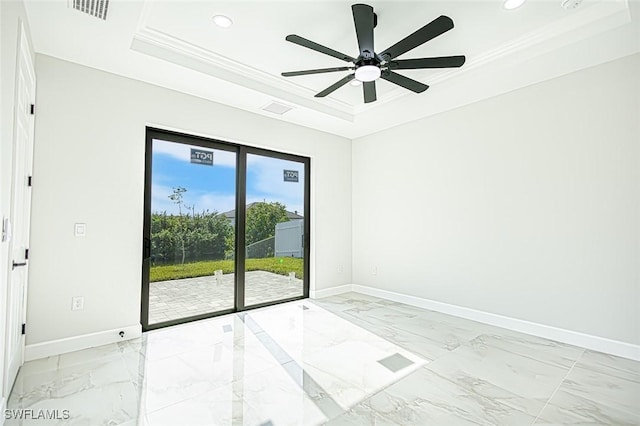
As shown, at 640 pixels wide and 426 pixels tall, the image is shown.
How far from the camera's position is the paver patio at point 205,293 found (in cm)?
389

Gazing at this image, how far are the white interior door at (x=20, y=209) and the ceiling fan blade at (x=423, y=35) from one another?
2.75 meters

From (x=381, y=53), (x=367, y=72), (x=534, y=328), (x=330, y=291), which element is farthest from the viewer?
(x=330, y=291)

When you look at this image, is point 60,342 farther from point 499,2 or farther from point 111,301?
point 499,2

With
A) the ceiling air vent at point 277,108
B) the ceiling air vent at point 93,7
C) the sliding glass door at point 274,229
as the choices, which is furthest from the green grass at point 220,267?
the ceiling air vent at point 93,7

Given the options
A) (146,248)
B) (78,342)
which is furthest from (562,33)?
(78,342)

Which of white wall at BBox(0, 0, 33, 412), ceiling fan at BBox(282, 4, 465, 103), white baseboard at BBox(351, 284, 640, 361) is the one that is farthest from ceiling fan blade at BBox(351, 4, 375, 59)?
white baseboard at BBox(351, 284, 640, 361)

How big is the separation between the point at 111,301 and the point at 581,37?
204 inches

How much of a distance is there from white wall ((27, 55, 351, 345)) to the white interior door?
140mm

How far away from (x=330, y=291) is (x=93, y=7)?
4.63m

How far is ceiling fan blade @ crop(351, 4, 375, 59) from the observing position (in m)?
2.29

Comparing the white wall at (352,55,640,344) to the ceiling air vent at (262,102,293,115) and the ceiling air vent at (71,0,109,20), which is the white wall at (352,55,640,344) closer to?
the ceiling air vent at (262,102,293,115)

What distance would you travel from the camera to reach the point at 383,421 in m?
2.09

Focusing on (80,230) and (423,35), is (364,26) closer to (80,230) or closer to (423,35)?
(423,35)

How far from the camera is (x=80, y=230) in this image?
324 cm
